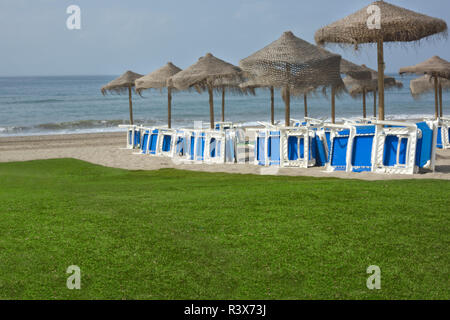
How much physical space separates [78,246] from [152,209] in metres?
1.16

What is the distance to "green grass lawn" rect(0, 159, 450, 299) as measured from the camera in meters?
3.39

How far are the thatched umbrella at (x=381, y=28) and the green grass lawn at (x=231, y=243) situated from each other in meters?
4.55

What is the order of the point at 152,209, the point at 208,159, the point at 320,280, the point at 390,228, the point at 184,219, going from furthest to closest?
the point at 208,159 < the point at 152,209 < the point at 184,219 < the point at 390,228 < the point at 320,280

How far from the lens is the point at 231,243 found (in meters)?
4.07

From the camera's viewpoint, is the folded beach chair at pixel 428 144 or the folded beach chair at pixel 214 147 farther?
the folded beach chair at pixel 214 147

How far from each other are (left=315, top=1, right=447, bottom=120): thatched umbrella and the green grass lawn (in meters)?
4.55

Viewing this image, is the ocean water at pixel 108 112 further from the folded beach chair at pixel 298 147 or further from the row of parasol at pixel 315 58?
the folded beach chair at pixel 298 147

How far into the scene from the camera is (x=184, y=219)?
15.5ft

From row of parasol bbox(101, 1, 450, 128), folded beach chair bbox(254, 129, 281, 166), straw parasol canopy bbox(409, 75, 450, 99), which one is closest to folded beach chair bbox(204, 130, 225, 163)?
folded beach chair bbox(254, 129, 281, 166)

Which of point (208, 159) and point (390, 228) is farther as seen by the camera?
point (208, 159)

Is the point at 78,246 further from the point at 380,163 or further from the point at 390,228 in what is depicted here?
the point at 380,163

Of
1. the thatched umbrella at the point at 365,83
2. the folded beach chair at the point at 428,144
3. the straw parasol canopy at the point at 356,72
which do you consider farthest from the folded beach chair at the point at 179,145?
the thatched umbrella at the point at 365,83

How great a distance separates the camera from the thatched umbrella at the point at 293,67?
1097 cm
